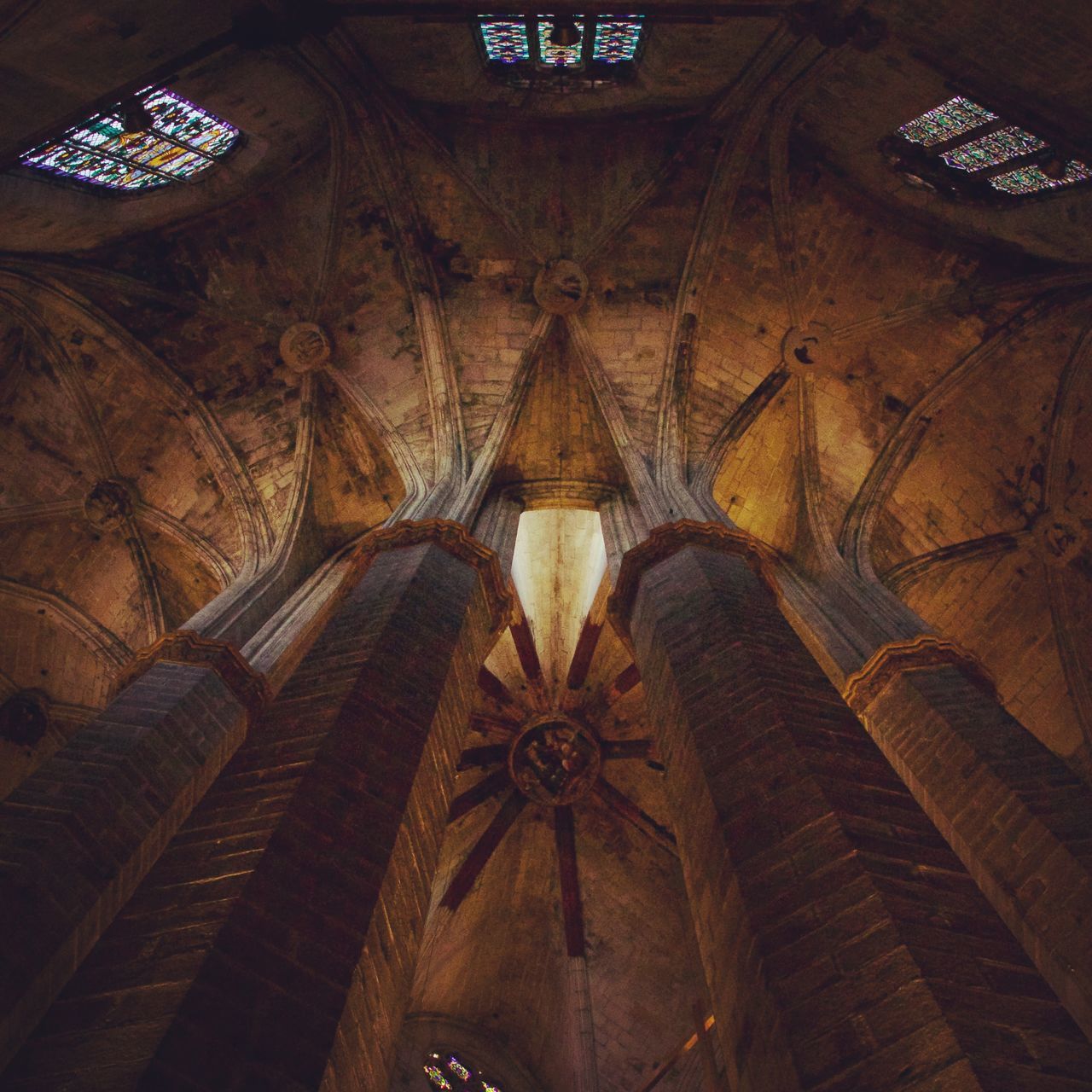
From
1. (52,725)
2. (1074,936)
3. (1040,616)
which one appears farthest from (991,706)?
(52,725)

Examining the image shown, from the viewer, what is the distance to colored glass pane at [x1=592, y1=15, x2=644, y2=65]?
1100 cm

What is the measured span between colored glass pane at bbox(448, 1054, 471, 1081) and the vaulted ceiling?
604 mm

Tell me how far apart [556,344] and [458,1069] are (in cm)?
852

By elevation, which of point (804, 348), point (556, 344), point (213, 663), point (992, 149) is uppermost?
point (992, 149)

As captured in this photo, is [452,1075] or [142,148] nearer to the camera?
[142,148]

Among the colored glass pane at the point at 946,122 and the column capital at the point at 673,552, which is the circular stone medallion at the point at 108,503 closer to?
the column capital at the point at 673,552

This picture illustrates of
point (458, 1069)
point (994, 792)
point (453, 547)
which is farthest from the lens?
point (458, 1069)

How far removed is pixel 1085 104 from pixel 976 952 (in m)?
7.49

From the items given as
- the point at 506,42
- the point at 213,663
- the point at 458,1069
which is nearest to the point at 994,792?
the point at 213,663

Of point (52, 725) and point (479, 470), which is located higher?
point (479, 470)

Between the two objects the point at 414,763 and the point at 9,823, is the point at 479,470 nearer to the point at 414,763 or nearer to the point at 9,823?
the point at 414,763

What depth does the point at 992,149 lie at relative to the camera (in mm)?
10273

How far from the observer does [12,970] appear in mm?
3805

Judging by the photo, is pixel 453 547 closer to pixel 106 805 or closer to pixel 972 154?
pixel 106 805
